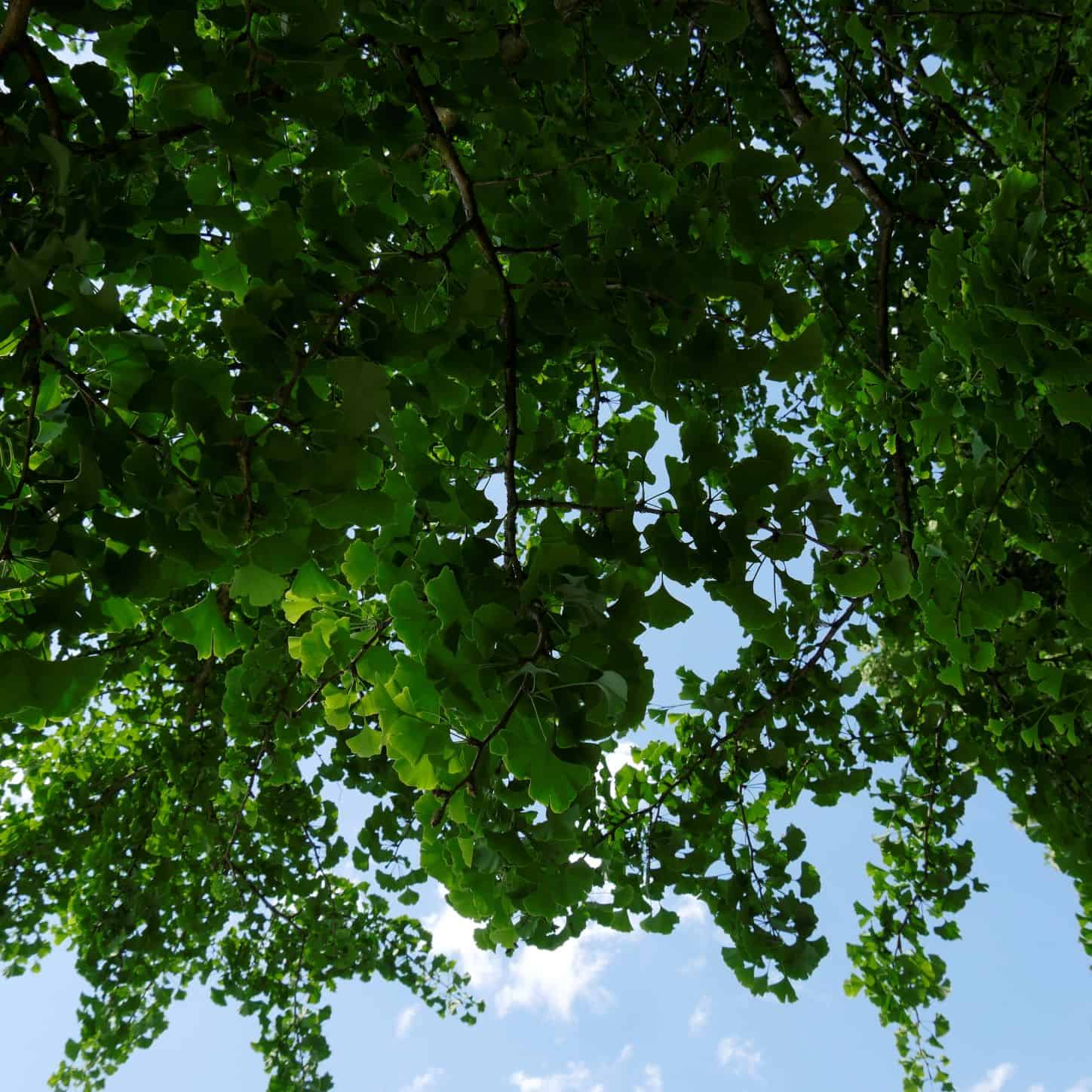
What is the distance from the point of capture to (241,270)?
3.90 feet

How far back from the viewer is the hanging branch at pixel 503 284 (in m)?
1.07

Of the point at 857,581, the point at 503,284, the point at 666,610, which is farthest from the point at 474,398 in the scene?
the point at 857,581

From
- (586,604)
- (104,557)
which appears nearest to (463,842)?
(586,604)

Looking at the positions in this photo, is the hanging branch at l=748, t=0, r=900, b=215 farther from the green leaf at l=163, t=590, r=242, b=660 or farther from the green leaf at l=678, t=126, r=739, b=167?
the green leaf at l=163, t=590, r=242, b=660

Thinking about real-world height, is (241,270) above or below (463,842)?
above

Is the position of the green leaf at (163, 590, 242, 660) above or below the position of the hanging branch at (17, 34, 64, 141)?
below

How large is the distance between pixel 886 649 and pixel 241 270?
4830 mm

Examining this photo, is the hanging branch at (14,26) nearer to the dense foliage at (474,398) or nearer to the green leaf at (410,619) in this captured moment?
the dense foliage at (474,398)

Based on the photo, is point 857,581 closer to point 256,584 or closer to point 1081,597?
point 1081,597

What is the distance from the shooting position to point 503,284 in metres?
1.13

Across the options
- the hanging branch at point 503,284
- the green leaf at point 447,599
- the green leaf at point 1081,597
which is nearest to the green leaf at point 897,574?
the green leaf at point 1081,597

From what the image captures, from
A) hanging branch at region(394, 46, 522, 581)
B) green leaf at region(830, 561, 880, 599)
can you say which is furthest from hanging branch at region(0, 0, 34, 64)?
green leaf at region(830, 561, 880, 599)

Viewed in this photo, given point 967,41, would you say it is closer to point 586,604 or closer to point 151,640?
point 586,604

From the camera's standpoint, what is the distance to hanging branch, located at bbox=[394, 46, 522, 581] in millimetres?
1068
